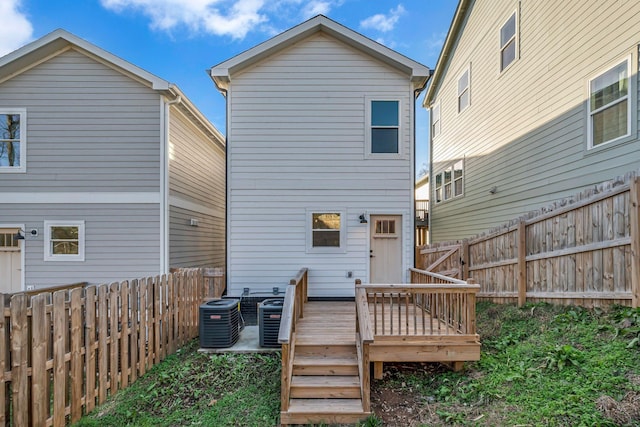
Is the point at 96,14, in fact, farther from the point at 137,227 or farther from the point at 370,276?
the point at 370,276

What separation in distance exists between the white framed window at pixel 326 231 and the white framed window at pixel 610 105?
5263 millimetres

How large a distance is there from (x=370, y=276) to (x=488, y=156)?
5.57 m

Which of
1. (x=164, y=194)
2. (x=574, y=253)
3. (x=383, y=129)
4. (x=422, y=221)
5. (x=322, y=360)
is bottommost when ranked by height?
(x=322, y=360)

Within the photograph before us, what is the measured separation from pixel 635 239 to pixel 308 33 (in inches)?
289

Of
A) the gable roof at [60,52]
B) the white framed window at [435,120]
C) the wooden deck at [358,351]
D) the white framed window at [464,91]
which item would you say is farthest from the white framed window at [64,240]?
the white framed window at [435,120]

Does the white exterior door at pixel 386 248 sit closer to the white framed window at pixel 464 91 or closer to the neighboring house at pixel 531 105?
the neighboring house at pixel 531 105

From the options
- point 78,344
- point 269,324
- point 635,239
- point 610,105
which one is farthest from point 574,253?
point 78,344

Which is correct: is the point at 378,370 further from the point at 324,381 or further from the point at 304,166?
the point at 304,166

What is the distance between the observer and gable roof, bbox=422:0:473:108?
11547mm

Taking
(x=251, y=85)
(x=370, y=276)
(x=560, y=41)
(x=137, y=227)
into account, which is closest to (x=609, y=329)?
(x=370, y=276)

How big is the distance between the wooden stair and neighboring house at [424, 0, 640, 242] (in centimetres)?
566

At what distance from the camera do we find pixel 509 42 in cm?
914

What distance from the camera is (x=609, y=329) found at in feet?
14.0

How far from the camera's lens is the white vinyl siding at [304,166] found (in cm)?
786
